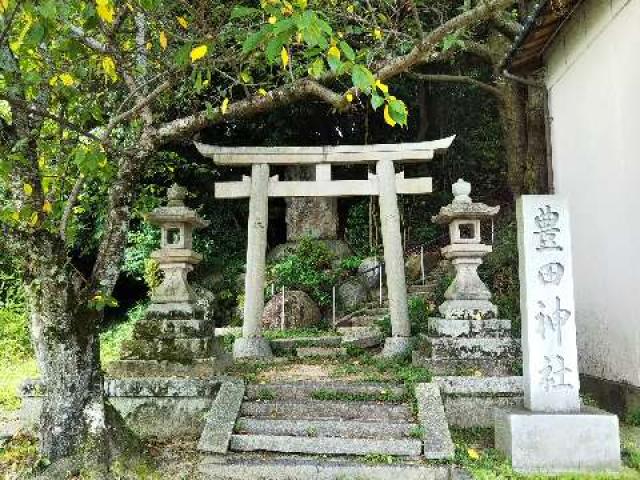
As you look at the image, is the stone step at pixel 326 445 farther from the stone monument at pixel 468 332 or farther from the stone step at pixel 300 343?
the stone step at pixel 300 343

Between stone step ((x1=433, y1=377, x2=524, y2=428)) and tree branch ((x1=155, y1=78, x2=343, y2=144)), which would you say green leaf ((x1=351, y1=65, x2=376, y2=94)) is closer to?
tree branch ((x1=155, y1=78, x2=343, y2=144))

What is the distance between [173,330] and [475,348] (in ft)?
12.6

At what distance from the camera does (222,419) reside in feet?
19.4

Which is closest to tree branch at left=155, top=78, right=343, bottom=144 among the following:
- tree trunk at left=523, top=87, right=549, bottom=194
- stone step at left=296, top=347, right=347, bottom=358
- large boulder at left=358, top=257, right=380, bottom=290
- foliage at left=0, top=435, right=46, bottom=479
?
foliage at left=0, top=435, right=46, bottom=479

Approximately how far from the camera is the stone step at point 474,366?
7.11m

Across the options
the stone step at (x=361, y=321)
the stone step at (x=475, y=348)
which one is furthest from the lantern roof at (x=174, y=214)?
the stone step at (x=361, y=321)

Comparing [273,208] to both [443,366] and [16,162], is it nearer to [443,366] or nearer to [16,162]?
[443,366]

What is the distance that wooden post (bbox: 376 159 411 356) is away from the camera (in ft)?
30.0

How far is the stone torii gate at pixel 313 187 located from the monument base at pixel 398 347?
539mm

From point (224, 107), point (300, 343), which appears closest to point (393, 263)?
point (300, 343)

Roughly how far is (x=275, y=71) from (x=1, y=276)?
8.73 metres

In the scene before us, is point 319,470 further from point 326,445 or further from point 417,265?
point 417,265

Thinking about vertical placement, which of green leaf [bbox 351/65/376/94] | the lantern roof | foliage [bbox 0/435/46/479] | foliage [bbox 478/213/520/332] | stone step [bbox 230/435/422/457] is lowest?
stone step [bbox 230/435/422/457]

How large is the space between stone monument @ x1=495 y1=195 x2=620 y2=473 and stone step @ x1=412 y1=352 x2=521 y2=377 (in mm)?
1432
